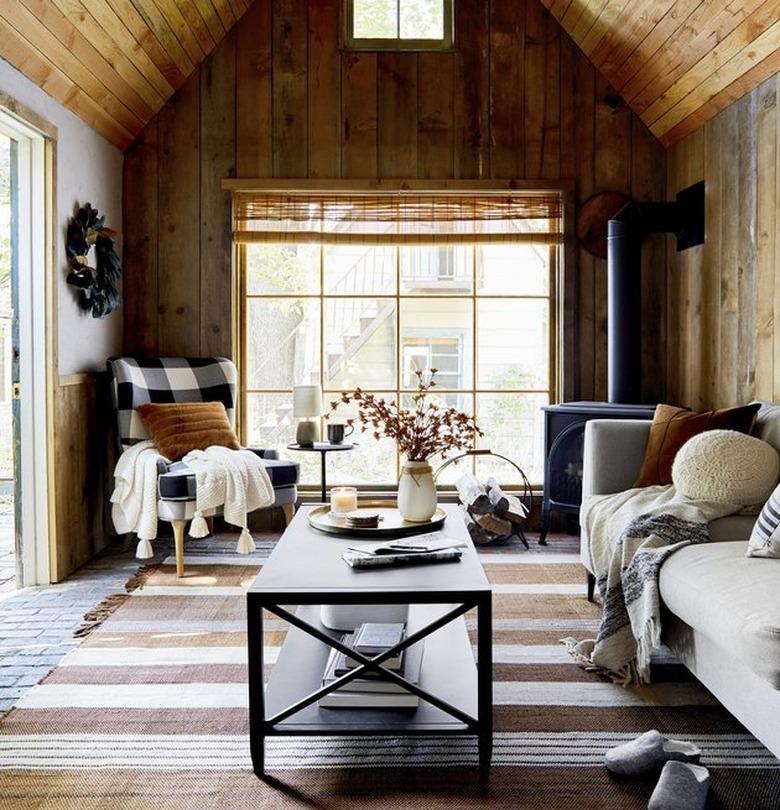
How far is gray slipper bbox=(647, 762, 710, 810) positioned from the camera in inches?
64.8

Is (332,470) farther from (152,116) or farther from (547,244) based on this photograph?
(152,116)

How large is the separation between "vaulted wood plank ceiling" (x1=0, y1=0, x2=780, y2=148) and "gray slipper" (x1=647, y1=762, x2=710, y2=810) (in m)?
2.69

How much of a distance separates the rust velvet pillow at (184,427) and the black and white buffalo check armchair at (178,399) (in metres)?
0.07

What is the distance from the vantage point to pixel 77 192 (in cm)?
372

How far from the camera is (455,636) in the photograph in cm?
234

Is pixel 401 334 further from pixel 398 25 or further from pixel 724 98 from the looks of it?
pixel 724 98

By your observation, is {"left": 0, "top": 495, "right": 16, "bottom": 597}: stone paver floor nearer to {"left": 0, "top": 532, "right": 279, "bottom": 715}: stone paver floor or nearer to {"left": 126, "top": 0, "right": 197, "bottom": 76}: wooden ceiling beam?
{"left": 0, "top": 532, "right": 279, "bottom": 715}: stone paver floor

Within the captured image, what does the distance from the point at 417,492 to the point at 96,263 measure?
7.70 feet

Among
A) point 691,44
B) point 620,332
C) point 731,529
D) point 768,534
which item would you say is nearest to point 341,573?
point 768,534

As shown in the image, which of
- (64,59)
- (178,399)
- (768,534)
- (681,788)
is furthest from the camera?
(178,399)

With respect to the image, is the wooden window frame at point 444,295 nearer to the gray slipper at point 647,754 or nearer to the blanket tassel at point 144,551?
the blanket tassel at point 144,551

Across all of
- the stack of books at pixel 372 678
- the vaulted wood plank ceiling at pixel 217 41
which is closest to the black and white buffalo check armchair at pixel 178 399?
the vaulted wood plank ceiling at pixel 217 41

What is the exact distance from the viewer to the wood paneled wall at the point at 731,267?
3.33 m

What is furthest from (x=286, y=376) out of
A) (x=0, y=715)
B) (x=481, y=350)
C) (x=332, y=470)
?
(x=0, y=715)
